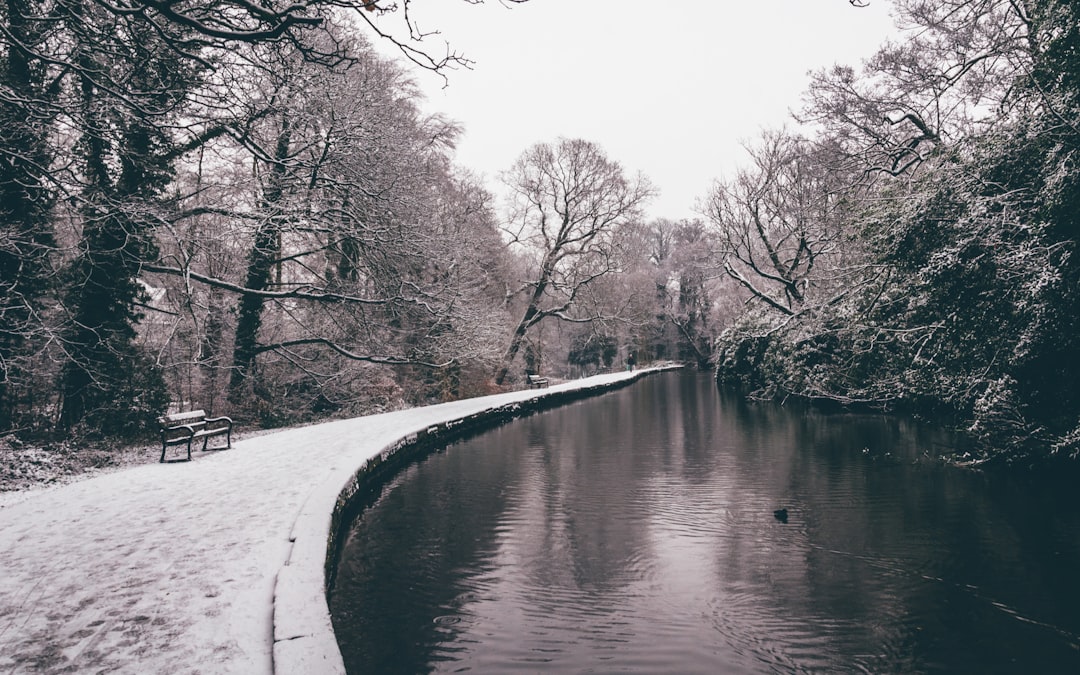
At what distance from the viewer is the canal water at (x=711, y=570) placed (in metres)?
5.00

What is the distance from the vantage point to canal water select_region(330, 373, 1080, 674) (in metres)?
5.00

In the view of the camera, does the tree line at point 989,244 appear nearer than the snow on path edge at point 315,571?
No

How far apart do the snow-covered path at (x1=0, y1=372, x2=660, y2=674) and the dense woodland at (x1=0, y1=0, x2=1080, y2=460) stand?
2.98m

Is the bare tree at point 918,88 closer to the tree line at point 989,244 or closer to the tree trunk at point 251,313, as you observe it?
the tree line at point 989,244

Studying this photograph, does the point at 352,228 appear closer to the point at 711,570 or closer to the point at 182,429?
the point at 182,429

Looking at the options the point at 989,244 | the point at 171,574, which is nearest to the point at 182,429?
the point at 171,574

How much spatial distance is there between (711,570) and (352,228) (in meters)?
10.5

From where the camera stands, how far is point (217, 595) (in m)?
4.62

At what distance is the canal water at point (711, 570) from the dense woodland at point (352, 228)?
1.79 meters

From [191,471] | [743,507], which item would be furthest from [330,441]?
[743,507]

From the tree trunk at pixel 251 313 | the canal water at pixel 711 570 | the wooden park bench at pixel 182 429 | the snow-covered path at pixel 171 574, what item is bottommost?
the canal water at pixel 711 570

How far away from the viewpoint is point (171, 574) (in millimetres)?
5062

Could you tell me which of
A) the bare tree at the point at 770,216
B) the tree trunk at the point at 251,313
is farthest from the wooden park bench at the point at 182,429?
the bare tree at the point at 770,216

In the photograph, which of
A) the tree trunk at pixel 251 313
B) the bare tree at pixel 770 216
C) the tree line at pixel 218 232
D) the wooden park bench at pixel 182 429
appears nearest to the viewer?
the tree line at pixel 218 232
